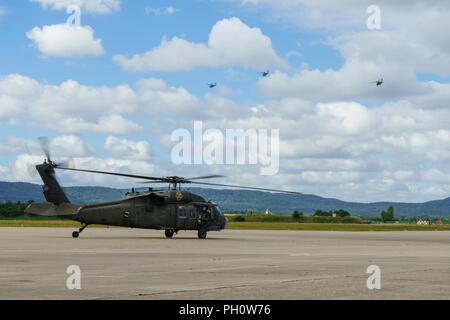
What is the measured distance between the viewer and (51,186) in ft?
179

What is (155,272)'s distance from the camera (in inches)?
947

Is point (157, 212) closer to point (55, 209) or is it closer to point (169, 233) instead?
point (169, 233)

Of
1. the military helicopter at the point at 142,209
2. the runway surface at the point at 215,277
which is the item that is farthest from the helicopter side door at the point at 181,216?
the runway surface at the point at 215,277

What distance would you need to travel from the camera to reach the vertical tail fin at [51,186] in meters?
54.4

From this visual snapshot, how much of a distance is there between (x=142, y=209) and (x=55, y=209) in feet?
→ 20.0

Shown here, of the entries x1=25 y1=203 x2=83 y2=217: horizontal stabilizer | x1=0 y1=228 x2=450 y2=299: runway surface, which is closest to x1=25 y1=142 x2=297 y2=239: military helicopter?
x1=25 y1=203 x2=83 y2=217: horizontal stabilizer

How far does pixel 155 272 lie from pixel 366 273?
659 centimetres

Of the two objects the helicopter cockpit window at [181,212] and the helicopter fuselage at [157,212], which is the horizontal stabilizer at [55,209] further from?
the helicopter cockpit window at [181,212]

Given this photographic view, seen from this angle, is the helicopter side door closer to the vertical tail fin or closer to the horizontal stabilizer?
the horizontal stabilizer

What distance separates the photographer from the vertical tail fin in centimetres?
5441

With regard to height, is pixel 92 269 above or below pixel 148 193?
below
